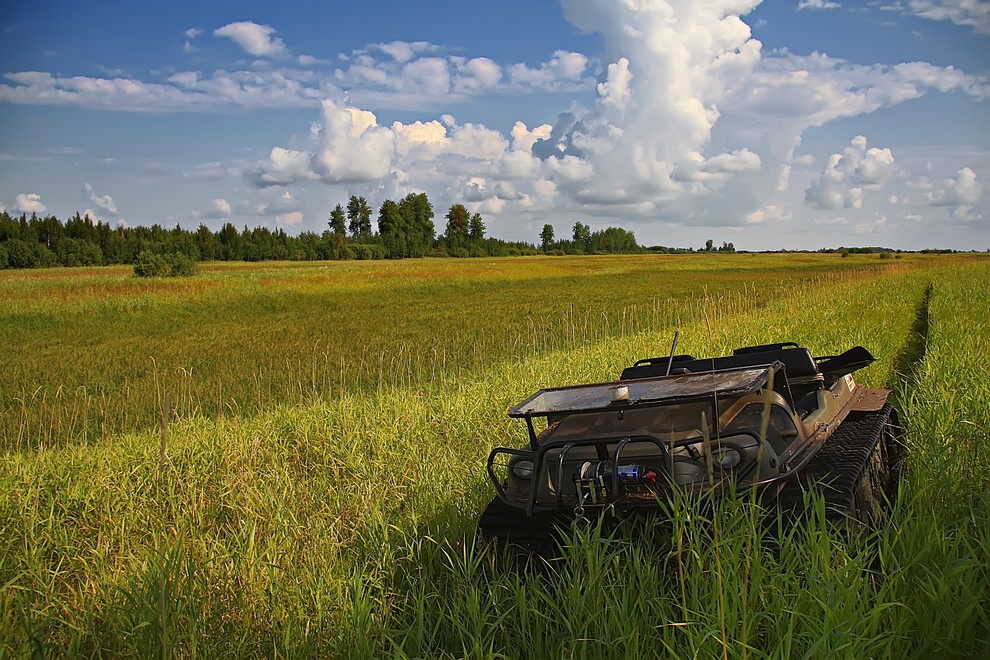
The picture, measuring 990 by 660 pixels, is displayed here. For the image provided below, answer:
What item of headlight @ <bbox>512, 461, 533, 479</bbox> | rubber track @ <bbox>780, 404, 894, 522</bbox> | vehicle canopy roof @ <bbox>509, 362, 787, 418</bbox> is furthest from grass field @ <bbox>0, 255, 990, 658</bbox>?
vehicle canopy roof @ <bbox>509, 362, 787, 418</bbox>

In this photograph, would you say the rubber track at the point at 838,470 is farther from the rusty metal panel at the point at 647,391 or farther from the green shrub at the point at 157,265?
the green shrub at the point at 157,265

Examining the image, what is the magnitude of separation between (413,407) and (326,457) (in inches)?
69.7

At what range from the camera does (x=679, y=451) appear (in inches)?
147

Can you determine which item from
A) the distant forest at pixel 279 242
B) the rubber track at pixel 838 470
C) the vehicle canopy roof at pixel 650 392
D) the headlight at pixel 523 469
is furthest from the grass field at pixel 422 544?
the distant forest at pixel 279 242

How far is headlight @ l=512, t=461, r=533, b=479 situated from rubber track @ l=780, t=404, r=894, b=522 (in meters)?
1.27

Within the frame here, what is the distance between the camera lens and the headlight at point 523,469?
4.12 m

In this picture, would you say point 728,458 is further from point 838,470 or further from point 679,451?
point 838,470

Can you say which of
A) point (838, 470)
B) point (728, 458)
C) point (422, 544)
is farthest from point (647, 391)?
point (422, 544)

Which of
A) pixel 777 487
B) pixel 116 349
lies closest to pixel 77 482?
pixel 777 487

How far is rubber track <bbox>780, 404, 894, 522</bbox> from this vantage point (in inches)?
147

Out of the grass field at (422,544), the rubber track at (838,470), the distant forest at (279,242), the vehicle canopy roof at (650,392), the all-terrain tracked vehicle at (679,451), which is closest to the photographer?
the grass field at (422,544)

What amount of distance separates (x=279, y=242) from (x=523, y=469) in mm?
125011

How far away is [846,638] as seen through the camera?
274 centimetres

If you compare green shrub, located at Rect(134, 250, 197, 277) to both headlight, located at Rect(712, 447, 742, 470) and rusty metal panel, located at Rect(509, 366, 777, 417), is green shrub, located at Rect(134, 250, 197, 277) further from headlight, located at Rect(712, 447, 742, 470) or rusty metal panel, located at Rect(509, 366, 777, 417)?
headlight, located at Rect(712, 447, 742, 470)
